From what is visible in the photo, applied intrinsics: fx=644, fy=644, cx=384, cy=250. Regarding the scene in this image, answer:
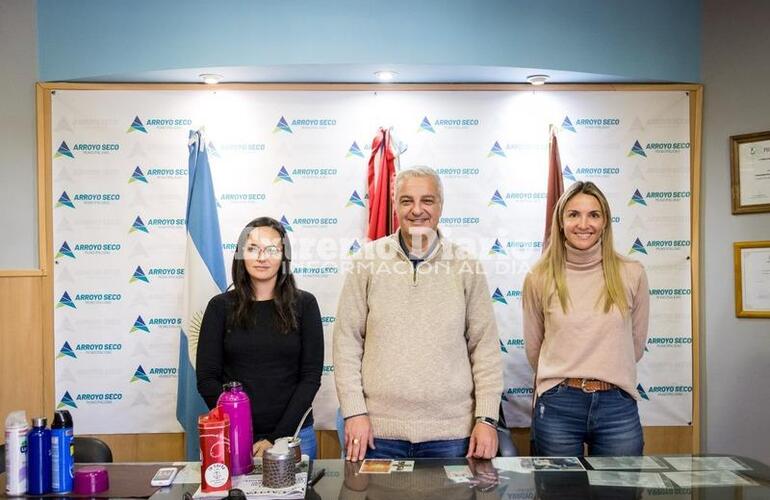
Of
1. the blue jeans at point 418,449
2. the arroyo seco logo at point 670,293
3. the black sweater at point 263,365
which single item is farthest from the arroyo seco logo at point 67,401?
the arroyo seco logo at point 670,293

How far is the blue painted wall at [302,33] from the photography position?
Answer: 298cm

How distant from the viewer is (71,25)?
3.02 metres

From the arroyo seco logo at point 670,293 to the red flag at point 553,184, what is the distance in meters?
0.67

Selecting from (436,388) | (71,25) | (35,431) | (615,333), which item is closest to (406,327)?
(436,388)

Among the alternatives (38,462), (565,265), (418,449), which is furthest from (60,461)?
(565,265)

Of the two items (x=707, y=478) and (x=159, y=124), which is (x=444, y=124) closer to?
(x=159, y=124)

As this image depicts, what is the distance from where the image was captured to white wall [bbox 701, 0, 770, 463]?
3.03m

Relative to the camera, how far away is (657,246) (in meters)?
3.33

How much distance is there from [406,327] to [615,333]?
2.46 feet

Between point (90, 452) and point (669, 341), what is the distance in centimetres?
272

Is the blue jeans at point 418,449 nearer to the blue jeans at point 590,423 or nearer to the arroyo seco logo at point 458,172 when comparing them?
the blue jeans at point 590,423

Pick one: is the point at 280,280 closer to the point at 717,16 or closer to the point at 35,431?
the point at 35,431

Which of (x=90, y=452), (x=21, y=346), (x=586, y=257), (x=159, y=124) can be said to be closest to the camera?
(x=90, y=452)

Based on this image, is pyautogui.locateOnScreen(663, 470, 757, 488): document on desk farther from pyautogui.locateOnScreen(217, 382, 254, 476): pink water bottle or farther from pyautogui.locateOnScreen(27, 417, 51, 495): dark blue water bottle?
pyautogui.locateOnScreen(27, 417, 51, 495): dark blue water bottle
